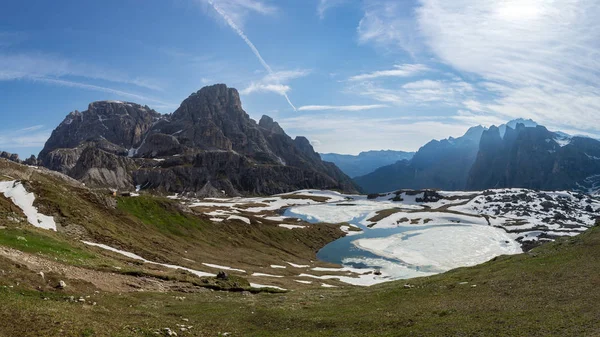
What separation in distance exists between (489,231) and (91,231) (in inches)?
6672

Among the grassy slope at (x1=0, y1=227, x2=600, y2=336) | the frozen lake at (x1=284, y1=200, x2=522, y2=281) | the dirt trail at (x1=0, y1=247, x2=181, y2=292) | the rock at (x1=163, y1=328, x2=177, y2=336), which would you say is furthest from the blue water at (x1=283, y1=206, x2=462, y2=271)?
the rock at (x1=163, y1=328, x2=177, y2=336)

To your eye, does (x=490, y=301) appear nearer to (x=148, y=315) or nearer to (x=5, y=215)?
(x=148, y=315)

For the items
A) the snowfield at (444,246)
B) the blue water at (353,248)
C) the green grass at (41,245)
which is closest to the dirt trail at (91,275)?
the green grass at (41,245)

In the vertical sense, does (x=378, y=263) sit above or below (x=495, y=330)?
below

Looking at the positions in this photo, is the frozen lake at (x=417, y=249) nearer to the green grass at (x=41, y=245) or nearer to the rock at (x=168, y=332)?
the green grass at (x=41, y=245)

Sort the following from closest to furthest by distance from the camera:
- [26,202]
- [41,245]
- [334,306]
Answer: [334,306] → [41,245] → [26,202]

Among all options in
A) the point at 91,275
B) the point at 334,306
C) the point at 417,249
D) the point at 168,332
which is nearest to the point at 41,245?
the point at 91,275

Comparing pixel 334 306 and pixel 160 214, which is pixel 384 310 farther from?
pixel 160 214

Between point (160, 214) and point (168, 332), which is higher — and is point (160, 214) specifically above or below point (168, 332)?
above

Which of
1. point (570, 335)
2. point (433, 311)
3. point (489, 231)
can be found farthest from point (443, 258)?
point (570, 335)

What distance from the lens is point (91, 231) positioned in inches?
2391

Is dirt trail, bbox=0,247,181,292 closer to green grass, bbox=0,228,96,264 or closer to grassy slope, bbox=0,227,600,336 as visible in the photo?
grassy slope, bbox=0,227,600,336

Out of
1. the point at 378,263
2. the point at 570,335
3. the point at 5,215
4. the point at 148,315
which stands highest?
the point at 5,215

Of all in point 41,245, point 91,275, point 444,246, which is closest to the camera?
point 91,275
